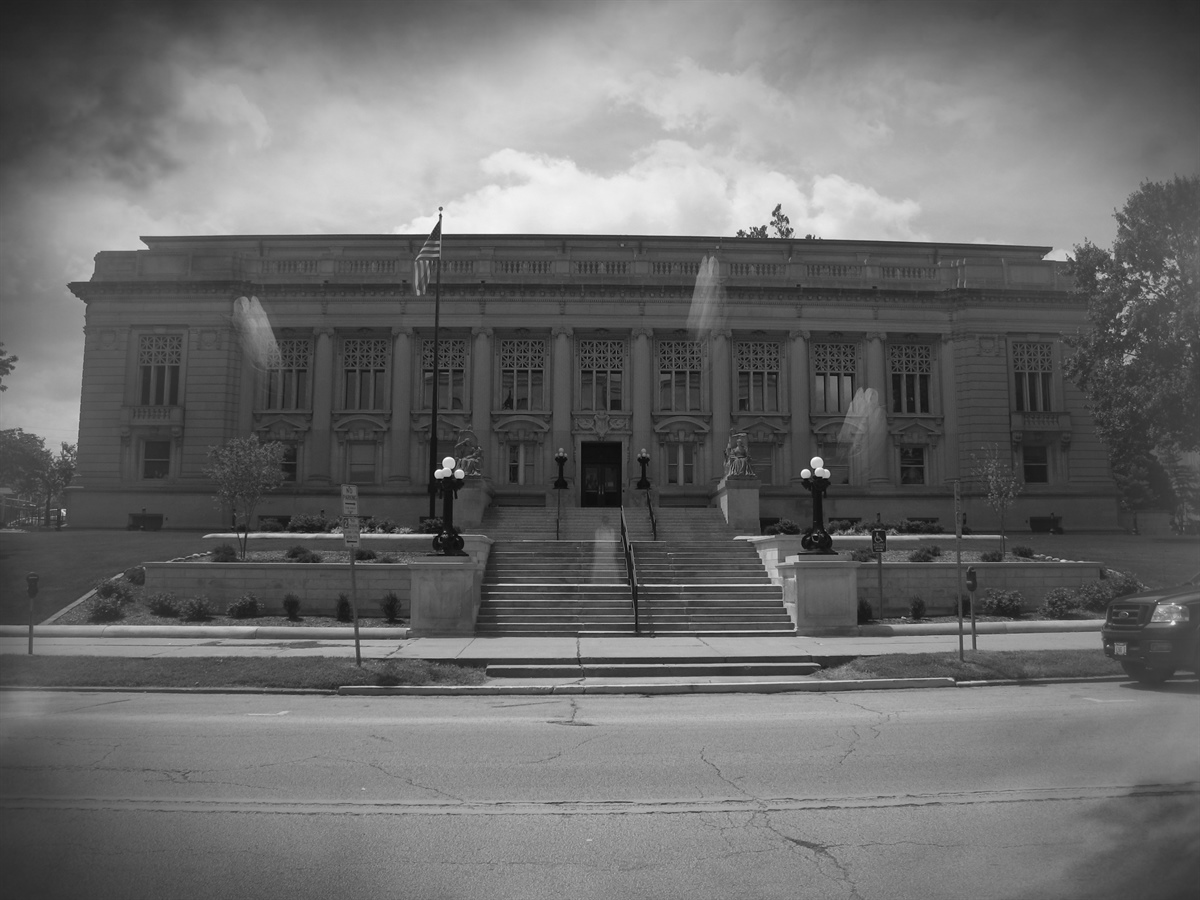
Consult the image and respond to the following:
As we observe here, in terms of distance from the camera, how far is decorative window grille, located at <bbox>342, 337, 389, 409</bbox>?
4459 centimetres

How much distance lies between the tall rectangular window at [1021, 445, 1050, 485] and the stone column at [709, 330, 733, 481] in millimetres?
13992

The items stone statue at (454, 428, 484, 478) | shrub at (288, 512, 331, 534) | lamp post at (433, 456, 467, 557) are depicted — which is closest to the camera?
lamp post at (433, 456, 467, 557)

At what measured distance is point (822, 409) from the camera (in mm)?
45062

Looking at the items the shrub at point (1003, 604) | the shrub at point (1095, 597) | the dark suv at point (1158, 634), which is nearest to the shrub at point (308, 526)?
the shrub at point (1003, 604)

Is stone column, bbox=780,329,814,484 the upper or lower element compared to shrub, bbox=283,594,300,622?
upper

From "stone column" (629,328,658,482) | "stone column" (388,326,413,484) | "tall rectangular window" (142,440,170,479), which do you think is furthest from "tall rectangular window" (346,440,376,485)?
"stone column" (629,328,658,482)

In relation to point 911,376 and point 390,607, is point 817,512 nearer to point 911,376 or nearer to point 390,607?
point 390,607

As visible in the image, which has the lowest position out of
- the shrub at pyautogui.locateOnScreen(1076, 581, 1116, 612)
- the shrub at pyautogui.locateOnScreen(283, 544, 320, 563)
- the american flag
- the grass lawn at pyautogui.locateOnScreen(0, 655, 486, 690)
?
the grass lawn at pyautogui.locateOnScreen(0, 655, 486, 690)

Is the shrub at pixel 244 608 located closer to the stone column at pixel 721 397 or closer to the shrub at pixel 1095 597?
the shrub at pixel 1095 597

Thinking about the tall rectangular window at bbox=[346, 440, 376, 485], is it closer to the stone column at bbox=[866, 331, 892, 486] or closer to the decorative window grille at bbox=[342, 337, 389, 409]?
the decorative window grille at bbox=[342, 337, 389, 409]

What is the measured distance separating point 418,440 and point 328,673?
2982 centimetres

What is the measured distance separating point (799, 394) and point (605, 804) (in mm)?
38819

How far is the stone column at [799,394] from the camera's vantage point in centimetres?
4434

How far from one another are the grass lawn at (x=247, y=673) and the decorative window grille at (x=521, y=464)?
2810 centimetres
